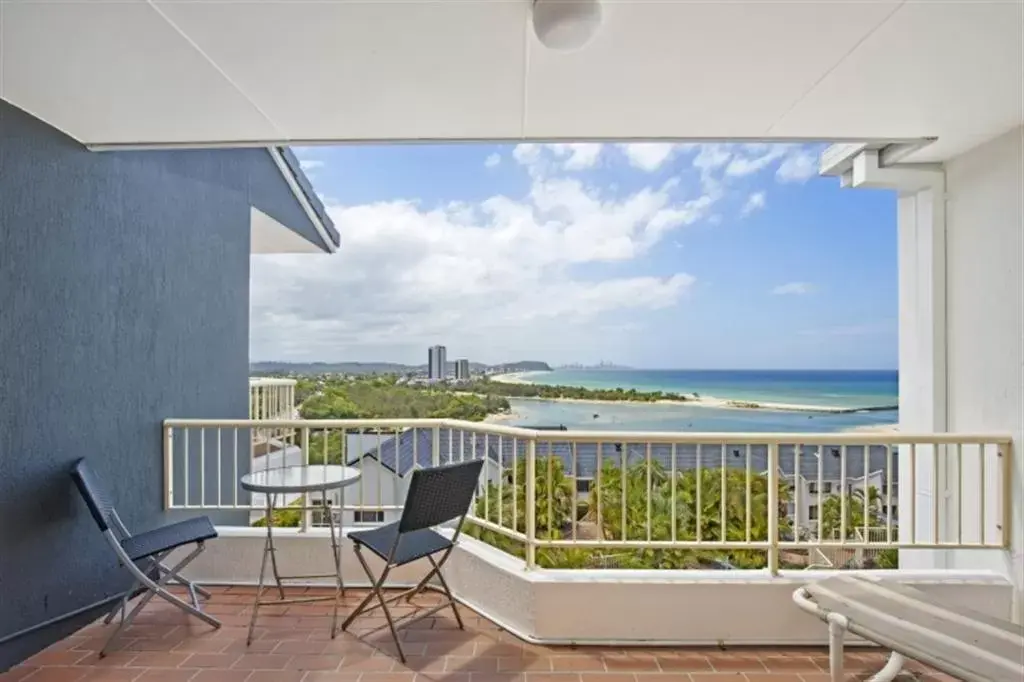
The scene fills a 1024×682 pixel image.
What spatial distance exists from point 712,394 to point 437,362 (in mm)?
4321

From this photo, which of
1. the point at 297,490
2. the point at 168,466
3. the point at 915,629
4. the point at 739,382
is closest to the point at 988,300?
the point at 915,629

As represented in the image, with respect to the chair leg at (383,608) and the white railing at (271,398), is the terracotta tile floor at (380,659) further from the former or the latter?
the white railing at (271,398)

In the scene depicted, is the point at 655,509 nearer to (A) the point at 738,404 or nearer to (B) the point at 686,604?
(B) the point at 686,604

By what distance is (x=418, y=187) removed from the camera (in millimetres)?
11125

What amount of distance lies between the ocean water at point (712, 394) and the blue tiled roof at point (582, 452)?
7.70 ft

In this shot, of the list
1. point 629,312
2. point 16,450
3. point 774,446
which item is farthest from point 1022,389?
point 629,312

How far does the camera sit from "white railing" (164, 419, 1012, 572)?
280 centimetres

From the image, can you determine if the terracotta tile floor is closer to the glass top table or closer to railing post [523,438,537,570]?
railing post [523,438,537,570]

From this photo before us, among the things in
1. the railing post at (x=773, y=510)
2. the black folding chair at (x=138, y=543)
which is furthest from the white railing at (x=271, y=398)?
the railing post at (x=773, y=510)

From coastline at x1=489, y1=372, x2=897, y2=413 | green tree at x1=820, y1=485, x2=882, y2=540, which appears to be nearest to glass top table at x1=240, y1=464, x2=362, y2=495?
green tree at x1=820, y1=485, x2=882, y2=540

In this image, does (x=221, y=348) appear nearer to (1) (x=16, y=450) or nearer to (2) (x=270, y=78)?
(1) (x=16, y=450)

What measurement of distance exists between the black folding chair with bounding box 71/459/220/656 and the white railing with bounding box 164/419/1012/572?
1.33 feet

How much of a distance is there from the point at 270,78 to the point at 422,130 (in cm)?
76

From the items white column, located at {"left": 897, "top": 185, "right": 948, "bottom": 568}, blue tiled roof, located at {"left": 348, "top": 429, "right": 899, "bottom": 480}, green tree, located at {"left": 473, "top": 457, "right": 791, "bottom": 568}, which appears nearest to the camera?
blue tiled roof, located at {"left": 348, "top": 429, "right": 899, "bottom": 480}
